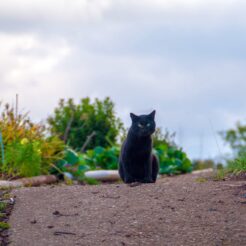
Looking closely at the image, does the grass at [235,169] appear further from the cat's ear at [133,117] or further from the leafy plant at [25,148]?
the leafy plant at [25,148]

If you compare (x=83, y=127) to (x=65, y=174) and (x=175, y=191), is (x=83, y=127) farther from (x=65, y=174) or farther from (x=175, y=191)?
(x=175, y=191)

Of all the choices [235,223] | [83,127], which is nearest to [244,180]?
[235,223]

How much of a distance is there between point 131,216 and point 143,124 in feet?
8.37

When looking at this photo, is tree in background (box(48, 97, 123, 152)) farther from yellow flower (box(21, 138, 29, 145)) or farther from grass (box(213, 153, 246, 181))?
grass (box(213, 153, 246, 181))

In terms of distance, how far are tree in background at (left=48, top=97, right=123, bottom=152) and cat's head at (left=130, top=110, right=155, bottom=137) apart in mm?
6941

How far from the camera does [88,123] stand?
15.3 meters

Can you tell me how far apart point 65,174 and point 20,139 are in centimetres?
106

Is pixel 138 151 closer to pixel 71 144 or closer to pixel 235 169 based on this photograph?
pixel 235 169

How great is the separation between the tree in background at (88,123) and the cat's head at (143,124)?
6.94m

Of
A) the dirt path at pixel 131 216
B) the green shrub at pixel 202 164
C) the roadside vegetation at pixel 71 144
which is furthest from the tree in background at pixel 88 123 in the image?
the dirt path at pixel 131 216

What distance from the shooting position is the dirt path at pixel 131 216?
5.31m

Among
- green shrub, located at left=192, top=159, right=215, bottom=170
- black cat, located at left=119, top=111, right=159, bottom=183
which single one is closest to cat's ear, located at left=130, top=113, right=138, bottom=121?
black cat, located at left=119, top=111, right=159, bottom=183

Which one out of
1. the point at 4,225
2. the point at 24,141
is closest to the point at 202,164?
the point at 24,141

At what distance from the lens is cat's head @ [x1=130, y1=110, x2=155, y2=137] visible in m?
8.12
